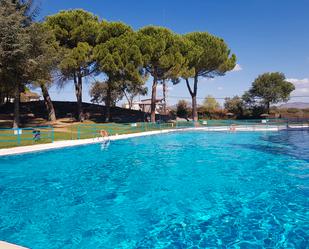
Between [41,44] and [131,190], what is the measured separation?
20020 mm

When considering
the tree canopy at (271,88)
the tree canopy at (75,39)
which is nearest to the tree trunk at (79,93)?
the tree canopy at (75,39)

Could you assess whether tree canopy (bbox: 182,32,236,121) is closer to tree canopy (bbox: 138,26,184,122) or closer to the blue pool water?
tree canopy (bbox: 138,26,184,122)

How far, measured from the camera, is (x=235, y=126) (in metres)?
34.8

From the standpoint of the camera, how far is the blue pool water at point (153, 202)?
6.43 m

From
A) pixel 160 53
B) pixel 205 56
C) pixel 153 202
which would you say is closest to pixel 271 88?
pixel 205 56

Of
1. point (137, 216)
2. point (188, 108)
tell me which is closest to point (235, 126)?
point (188, 108)

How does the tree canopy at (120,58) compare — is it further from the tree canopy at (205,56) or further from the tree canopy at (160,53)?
the tree canopy at (205,56)

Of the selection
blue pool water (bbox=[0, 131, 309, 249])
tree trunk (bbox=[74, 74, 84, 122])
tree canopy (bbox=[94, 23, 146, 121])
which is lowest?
blue pool water (bbox=[0, 131, 309, 249])

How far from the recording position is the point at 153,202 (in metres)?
9.01

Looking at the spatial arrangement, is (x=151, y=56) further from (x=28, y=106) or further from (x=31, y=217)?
(x=31, y=217)

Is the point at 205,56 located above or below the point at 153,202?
above

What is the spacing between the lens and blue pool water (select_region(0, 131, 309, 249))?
6.43 m

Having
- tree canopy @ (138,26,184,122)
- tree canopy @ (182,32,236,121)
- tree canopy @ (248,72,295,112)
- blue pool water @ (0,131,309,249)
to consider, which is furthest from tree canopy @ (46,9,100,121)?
tree canopy @ (248,72,295,112)

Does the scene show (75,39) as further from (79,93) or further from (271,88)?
(271,88)
